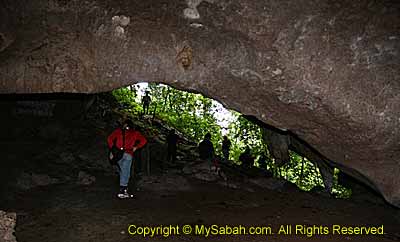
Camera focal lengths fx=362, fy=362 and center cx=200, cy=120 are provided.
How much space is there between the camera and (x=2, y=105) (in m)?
14.2

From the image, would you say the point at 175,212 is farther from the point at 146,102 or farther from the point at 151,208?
the point at 146,102

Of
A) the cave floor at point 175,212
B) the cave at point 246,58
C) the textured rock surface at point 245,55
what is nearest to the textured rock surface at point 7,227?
the cave floor at point 175,212

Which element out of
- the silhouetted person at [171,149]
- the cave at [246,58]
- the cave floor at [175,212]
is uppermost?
the cave at [246,58]

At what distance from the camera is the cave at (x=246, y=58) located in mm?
5066

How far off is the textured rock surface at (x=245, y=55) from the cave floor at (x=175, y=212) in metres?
2.23

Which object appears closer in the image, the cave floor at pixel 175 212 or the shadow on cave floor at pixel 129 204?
the cave floor at pixel 175 212

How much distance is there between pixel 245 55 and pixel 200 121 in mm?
18877

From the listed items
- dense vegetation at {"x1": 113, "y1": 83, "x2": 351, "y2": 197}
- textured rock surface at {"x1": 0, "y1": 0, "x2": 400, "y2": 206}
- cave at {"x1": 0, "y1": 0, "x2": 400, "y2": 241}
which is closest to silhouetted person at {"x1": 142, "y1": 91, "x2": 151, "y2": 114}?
dense vegetation at {"x1": 113, "y1": 83, "x2": 351, "y2": 197}

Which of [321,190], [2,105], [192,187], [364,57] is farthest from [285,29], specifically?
[2,105]

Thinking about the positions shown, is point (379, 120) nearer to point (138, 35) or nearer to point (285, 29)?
point (285, 29)

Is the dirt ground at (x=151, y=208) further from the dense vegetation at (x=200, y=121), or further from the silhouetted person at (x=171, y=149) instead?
the dense vegetation at (x=200, y=121)

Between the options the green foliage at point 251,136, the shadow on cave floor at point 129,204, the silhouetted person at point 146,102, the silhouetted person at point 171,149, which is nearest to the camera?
the shadow on cave floor at point 129,204

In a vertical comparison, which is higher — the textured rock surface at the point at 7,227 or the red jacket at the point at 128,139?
the red jacket at the point at 128,139

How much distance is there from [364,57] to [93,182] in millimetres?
7617
